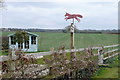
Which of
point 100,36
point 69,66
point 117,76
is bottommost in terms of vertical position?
point 117,76

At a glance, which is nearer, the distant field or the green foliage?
the distant field

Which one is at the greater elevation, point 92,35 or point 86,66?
point 92,35

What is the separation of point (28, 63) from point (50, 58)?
930mm

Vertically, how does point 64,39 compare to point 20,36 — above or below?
below

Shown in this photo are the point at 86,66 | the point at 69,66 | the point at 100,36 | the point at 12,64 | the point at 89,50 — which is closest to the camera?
the point at 12,64

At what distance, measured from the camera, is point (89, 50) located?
5.76m

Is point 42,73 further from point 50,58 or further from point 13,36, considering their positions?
point 13,36

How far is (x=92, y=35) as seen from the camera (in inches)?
505

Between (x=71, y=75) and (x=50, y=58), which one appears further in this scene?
(x=71, y=75)

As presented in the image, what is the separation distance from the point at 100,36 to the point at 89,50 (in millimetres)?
8138

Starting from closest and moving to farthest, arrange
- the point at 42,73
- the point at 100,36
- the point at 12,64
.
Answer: the point at 12,64 < the point at 42,73 < the point at 100,36

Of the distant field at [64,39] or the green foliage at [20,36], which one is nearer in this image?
the distant field at [64,39]

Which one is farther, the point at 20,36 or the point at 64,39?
the point at 20,36

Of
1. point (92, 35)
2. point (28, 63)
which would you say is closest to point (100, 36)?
point (92, 35)
